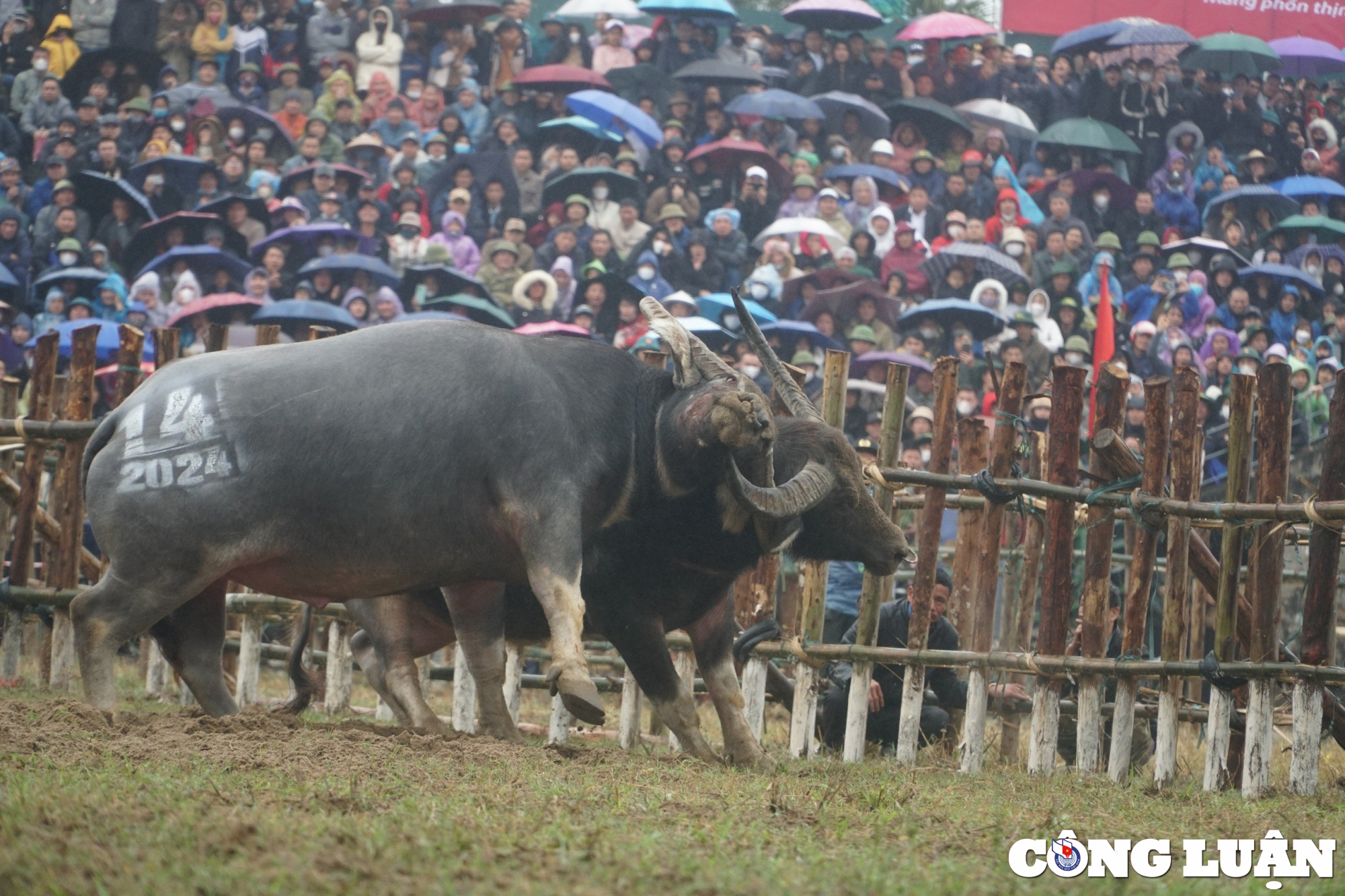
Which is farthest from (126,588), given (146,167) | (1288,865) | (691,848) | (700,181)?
(700,181)

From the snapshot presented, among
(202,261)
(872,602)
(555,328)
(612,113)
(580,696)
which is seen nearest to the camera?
(580,696)

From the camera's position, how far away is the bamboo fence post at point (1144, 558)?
19.7 feet

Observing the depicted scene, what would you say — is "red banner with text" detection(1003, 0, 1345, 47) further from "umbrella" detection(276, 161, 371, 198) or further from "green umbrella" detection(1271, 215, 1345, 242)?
"umbrella" detection(276, 161, 371, 198)

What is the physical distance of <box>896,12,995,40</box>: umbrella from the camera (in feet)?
58.9

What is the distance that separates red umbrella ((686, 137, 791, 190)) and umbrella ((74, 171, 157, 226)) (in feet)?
18.2

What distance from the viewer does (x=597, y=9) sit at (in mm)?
17562

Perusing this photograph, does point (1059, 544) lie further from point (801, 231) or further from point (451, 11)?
point (451, 11)

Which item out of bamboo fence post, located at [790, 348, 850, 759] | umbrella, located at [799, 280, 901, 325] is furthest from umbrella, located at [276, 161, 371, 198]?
bamboo fence post, located at [790, 348, 850, 759]

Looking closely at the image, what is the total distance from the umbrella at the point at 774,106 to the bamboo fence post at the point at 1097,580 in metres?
10.7

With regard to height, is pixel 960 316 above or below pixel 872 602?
above

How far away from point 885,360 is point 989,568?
7.27 metres

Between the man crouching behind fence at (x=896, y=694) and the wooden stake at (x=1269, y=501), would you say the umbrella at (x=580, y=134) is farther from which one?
the wooden stake at (x=1269, y=501)

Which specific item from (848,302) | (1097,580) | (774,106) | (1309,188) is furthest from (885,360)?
(1097,580)

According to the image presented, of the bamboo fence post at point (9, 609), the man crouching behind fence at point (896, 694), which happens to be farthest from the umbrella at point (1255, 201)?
the bamboo fence post at point (9, 609)
